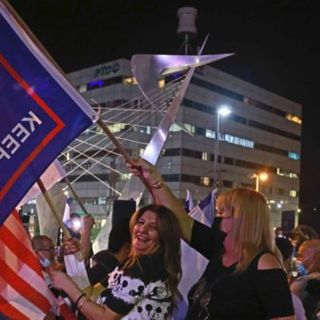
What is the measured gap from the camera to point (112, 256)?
4.34 metres

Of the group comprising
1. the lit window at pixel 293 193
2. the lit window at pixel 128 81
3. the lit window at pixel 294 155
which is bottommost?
the lit window at pixel 293 193

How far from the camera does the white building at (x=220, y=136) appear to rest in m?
65.9

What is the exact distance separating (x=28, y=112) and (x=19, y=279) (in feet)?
3.28

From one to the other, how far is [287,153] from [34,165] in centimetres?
8728

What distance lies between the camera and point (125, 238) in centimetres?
437

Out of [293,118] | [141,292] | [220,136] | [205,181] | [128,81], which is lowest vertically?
[141,292]

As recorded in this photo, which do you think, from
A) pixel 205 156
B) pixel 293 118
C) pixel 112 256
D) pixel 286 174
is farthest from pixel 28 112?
pixel 293 118

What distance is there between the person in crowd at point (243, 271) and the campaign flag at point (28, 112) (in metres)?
0.95

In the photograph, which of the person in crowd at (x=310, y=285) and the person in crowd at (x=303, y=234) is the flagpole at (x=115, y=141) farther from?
the person in crowd at (x=303, y=234)

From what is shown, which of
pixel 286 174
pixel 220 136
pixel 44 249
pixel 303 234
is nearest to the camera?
pixel 44 249

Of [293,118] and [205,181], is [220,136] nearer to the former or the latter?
[205,181]

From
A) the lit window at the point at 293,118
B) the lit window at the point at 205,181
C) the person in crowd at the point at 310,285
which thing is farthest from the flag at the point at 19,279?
the lit window at the point at 293,118

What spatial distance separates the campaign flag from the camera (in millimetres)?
2949

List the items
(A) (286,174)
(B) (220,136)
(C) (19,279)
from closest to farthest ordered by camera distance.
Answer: (C) (19,279) → (B) (220,136) → (A) (286,174)
